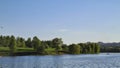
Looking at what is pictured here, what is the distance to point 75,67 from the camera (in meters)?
A: 76.3

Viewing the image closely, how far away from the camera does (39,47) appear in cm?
19988

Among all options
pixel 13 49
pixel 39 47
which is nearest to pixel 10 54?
pixel 13 49

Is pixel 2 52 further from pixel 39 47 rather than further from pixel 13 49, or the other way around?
pixel 39 47

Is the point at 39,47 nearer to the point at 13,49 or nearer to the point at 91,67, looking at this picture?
the point at 13,49

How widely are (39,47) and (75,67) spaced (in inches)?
4908

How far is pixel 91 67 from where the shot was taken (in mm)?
75188

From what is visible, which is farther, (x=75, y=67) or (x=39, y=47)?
(x=39, y=47)

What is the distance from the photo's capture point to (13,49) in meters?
200

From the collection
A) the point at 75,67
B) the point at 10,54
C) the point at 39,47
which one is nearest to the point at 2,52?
the point at 10,54

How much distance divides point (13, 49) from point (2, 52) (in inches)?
278

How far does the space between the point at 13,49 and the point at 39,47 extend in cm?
1635

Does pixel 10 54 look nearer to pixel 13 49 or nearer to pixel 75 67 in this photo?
pixel 13 49

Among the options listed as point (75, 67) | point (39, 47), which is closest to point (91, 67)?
point (75, 67)

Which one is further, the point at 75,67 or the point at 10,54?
the point at 10,54
